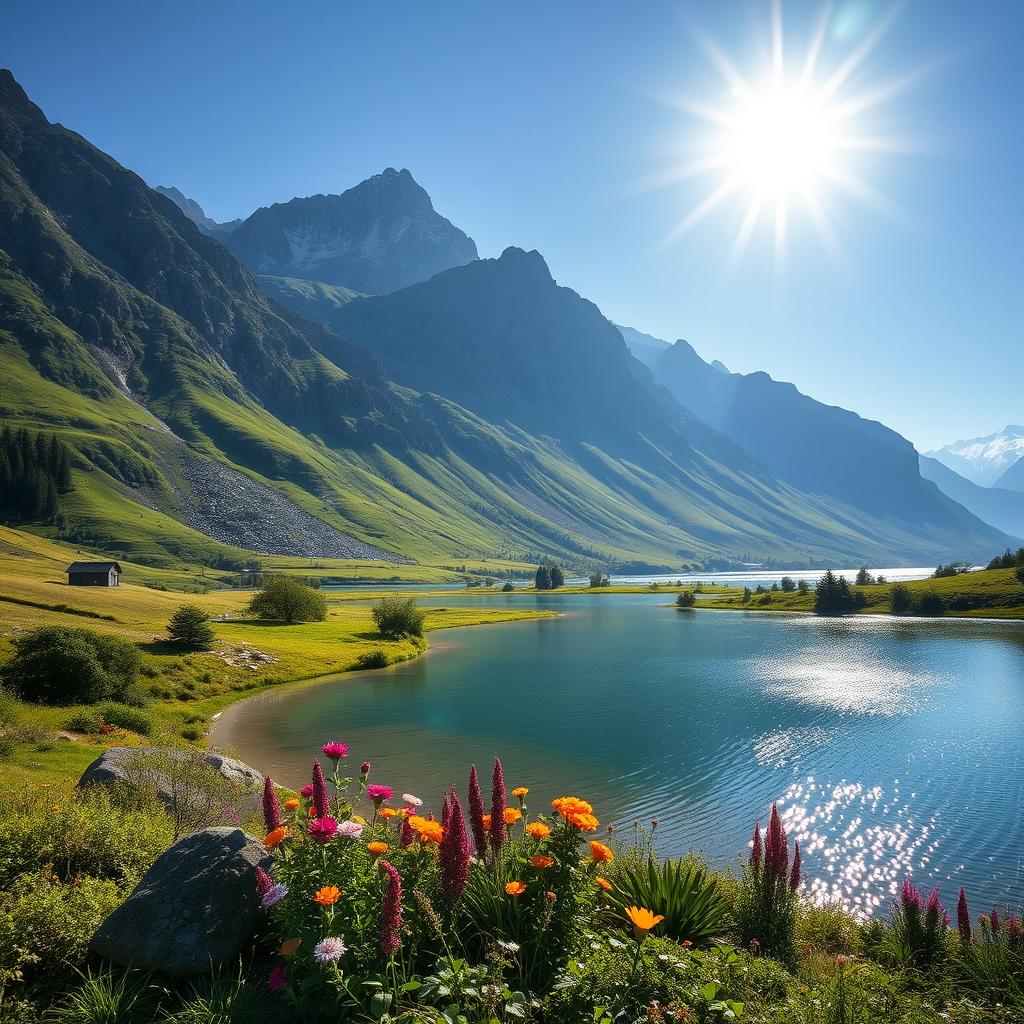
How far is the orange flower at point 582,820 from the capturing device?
7102mm

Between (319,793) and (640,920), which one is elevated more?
(319,793)

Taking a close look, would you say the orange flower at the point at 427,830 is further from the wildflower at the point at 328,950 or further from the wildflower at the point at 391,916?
the wildflower at the point at 328,950

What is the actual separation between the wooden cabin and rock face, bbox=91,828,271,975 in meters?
94.6

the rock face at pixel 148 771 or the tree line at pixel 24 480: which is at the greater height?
the tree line at pixel 24 480

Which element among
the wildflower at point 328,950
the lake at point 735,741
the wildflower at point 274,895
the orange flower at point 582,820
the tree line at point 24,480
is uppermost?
the tree line at point 24,480

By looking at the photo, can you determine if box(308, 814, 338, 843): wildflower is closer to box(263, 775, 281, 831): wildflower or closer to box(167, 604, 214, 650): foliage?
box(263, 775, 281, 831): wildflower

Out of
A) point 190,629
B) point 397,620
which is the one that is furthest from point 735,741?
point 397,620

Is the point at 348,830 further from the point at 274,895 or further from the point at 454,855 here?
the point at 454,855

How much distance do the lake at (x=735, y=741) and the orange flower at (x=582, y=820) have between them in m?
17.0

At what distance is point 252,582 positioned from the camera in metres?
186

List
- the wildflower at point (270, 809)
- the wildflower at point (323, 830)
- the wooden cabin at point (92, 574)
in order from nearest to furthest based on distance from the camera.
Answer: the wildflower at point (323, 830), the wildflower at point (270, 809), the wooden cabin at point (92, 574)

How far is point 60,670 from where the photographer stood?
35.1m

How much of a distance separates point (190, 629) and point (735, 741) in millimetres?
46676

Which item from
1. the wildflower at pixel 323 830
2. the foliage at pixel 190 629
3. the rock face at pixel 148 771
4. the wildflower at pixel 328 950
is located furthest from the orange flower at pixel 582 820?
the foliage at pixel 190 629
